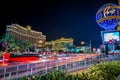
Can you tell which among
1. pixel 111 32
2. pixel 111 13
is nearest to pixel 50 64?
pixel 111 13

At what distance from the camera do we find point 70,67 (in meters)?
18.1

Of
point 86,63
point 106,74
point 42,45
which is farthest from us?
point 42,45

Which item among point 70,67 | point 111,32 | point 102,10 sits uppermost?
point 102,10

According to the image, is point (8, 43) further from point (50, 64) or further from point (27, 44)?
point (50, 64)

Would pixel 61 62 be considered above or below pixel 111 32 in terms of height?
below

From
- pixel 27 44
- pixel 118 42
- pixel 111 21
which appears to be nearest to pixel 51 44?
pixel 27 44

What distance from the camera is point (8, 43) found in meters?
86.6

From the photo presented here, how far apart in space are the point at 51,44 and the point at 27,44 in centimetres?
7535

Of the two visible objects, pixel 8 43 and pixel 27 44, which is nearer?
pixel 8 43

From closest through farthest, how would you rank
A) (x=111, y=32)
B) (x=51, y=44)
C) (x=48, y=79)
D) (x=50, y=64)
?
(x=48, y=79), (x=50, y=64), (x=111, y=32), (x=51, y=44)

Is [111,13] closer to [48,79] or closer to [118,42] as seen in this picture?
[118,42]

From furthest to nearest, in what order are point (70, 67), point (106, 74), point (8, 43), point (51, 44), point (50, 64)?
point (51, 44), point (8, 43), point (70, 67), point (50, 64), point (106, 74)

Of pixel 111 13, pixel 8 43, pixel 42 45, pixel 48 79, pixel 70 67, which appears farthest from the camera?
pixel 42 45

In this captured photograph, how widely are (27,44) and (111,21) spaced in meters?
57.1
